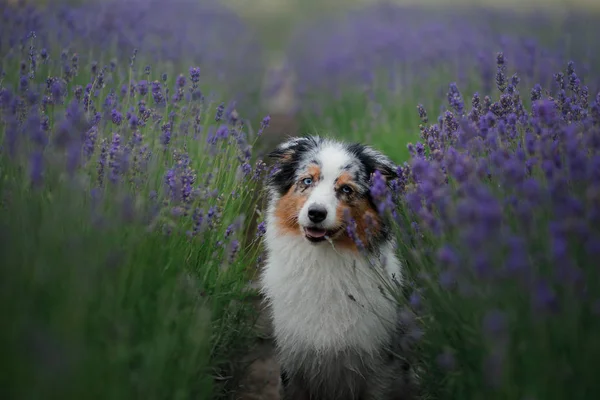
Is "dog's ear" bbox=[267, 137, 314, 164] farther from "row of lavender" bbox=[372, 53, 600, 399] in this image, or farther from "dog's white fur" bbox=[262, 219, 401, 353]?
"row of lavender" bbox=[372, 53, 600, 399]

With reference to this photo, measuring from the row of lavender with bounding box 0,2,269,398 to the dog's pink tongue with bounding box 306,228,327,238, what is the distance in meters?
0.37

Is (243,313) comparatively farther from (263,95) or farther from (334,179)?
(263,95)

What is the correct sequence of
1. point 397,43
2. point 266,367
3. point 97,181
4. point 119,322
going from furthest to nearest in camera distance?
point 397,43
point 266,367
point 97,181
point 119,322

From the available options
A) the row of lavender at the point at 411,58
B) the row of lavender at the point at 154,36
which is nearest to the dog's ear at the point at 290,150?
the row of lavender at the point at 154,36

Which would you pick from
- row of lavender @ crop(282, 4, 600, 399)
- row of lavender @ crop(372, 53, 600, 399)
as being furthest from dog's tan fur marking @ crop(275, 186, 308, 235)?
row of lavender @ crop(372, 53, 600, 399)

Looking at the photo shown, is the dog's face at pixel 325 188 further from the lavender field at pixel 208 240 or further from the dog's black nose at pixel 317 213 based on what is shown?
the lavender field at pixel 208 240

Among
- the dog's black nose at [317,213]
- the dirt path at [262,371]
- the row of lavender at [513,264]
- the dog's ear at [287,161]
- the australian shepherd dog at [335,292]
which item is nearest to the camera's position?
the row of lavender at [513,264]

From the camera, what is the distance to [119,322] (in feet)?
6.61

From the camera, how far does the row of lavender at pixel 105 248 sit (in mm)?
1739

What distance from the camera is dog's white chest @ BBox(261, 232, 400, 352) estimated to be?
3174mm

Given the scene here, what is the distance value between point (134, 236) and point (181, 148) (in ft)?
3.59

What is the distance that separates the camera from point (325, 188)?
3.18 meters

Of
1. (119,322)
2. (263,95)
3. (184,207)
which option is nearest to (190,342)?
(119,322)

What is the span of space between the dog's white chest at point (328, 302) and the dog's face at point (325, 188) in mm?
113
